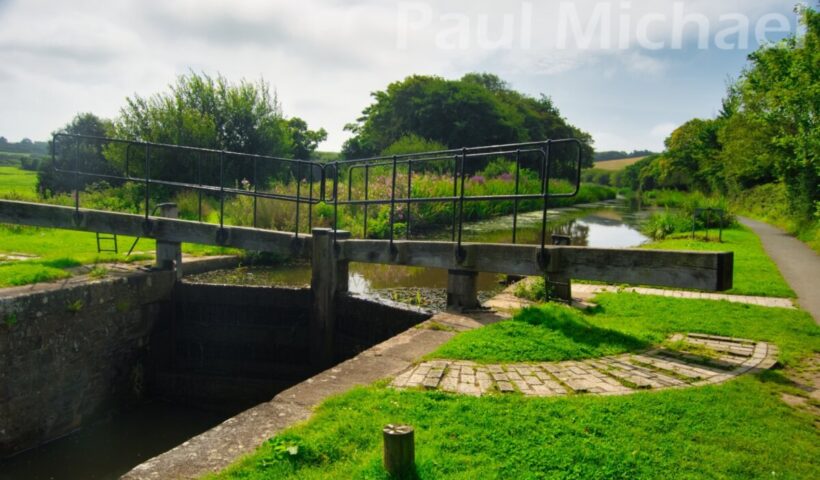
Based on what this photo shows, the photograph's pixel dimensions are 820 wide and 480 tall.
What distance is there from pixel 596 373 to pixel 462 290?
2.50 metres

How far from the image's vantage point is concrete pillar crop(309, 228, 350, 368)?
24.4 ft

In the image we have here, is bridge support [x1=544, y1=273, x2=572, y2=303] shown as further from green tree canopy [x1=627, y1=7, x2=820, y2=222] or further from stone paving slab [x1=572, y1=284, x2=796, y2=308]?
green tree canopy [x1=627, y1=7, x2=820, y2=222]

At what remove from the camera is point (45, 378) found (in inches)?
250

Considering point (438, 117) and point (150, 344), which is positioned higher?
point (438, 117)

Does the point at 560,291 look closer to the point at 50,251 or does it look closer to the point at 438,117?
the point at 50,251

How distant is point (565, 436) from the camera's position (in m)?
3.14

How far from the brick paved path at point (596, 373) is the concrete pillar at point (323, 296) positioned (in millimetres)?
3215

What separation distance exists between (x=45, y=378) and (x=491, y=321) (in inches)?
201

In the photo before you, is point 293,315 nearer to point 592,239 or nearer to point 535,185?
point 592,239

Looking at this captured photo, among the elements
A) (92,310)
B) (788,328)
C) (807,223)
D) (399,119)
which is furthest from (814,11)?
(399,119)

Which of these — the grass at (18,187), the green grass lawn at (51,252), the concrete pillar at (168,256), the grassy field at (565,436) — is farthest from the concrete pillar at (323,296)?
the grass at (18,187)

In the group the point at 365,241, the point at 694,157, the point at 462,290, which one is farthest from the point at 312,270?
the point at 694,157

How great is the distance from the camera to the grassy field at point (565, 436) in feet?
9.24

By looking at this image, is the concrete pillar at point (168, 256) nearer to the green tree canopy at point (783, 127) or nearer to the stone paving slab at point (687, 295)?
the stone paving slab at point (687, 295)
